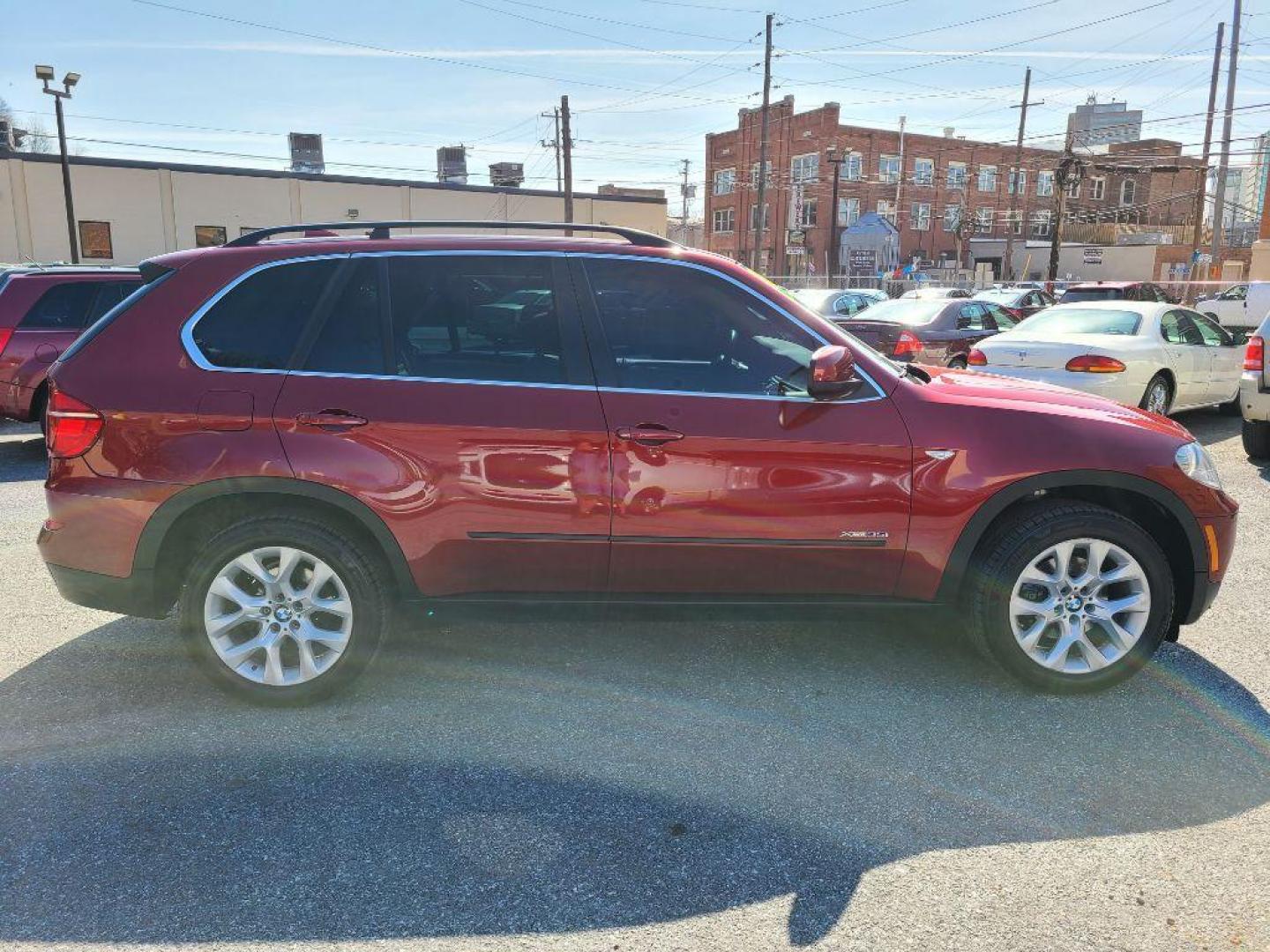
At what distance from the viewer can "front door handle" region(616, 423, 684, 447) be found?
346 cm

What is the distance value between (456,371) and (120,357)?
4.26 feet

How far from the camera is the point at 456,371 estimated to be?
3564 millimetres

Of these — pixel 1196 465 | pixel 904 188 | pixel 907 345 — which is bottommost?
pixel 907 345

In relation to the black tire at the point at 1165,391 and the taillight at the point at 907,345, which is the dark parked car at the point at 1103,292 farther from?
the black tire at the point at 1165,391

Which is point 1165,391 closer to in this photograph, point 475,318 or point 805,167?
point 475,318

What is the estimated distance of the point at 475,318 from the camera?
11.9 ft

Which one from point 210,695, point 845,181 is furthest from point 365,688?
point 845,181

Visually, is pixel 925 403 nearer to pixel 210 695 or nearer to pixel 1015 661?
pixel 1015 661

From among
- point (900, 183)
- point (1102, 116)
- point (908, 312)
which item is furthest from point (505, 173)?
point (1102, 116)

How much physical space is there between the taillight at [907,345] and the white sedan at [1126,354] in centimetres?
143

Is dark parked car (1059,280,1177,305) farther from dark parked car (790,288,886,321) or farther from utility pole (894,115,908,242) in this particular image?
utility pole (894,115,908,242)

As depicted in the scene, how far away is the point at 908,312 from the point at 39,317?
409 inches

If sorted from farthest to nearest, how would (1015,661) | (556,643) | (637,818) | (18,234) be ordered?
(18,234) → (556,643) → (1015,661) → (637,818)

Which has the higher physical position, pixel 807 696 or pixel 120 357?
pixel 120 357
